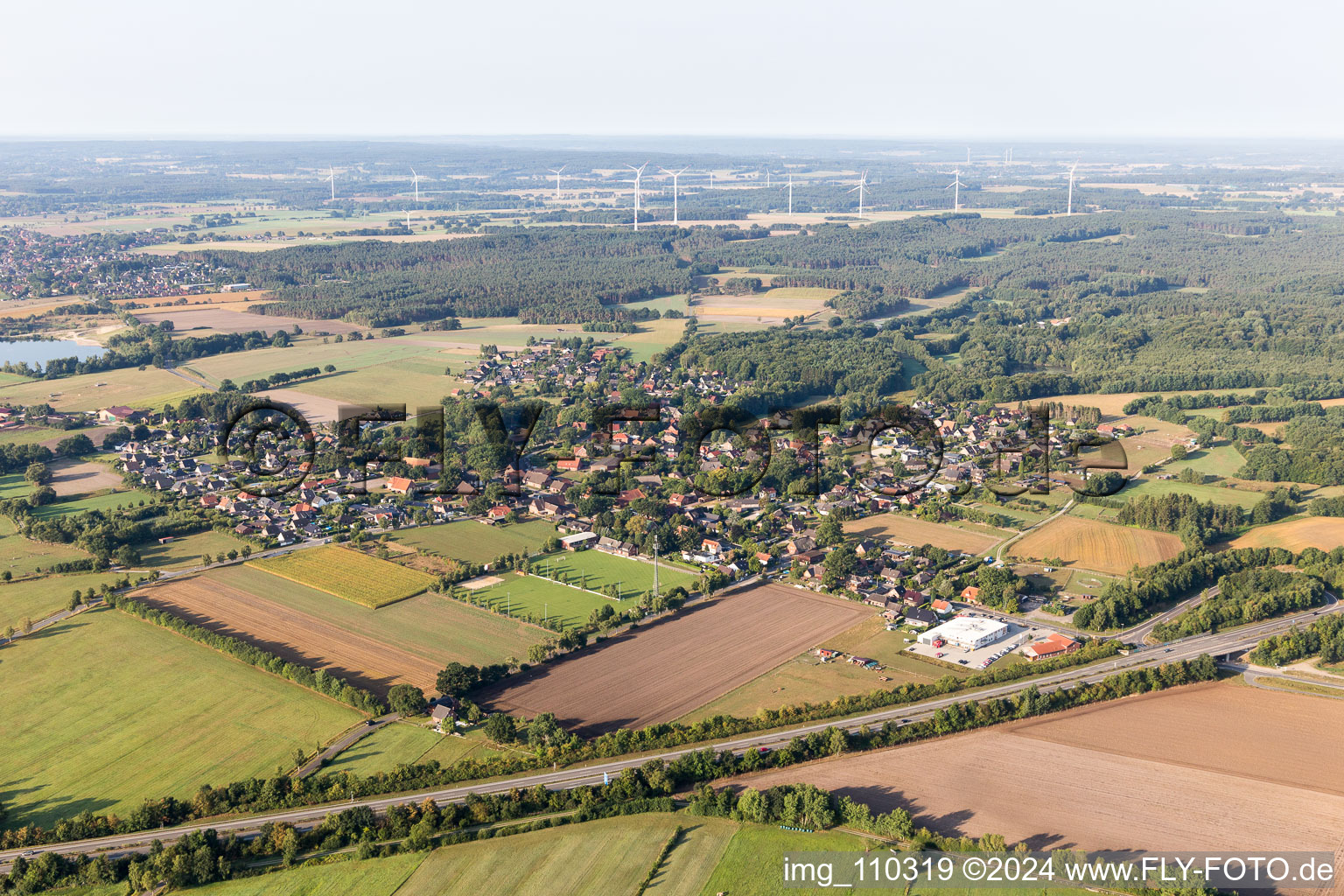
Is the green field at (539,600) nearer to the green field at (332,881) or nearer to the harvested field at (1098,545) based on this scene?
the green field at (332,881)

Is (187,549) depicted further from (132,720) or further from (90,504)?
(132,720)

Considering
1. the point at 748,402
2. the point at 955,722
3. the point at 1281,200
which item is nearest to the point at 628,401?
the point at 748,402

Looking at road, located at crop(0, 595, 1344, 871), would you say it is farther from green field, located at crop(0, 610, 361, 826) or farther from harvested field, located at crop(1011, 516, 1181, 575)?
harvested field, located at crop(1011, 516, 1181, 575)

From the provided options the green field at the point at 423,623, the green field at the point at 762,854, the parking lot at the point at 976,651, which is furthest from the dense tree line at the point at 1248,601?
the green field at the point at 423,623

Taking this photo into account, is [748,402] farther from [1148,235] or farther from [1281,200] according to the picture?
[1281,200]

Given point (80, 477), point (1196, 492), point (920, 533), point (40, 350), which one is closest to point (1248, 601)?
point (920, 533)

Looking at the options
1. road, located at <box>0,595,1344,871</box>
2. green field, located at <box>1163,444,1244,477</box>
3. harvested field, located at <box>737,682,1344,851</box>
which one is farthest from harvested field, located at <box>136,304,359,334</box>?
harvested field, located at <box>737,682,1344,851</box>
